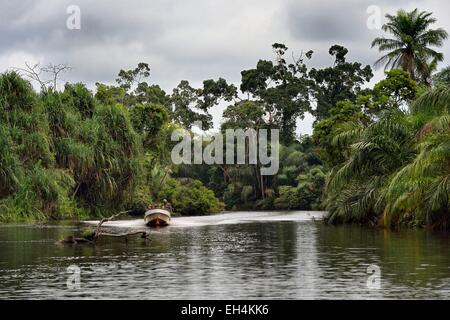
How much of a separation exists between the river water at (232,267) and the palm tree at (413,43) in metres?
29.1

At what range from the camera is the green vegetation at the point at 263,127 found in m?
35.2

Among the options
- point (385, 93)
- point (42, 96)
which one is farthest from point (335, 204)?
point (42, 96)

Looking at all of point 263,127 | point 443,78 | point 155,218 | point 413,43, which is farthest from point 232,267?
point 263,127

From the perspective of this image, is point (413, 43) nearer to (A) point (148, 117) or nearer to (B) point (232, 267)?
(A) point (148, 117)

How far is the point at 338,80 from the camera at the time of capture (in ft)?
275

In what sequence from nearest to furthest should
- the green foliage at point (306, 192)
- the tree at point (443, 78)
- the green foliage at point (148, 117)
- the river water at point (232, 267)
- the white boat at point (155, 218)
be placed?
the river water at point (232, 267), the tree at point (443, 78), the white boat at point (155, 218), the green foliage at point (148, 117), the green foliage at point (306, 192)

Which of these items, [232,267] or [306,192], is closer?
[232,267]

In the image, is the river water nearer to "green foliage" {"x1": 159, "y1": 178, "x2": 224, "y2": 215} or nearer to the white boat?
the white boat

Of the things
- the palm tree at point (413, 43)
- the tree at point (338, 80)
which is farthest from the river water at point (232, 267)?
the tree at point (338, 80)

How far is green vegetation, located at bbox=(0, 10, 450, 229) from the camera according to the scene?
→ 35.2 metres

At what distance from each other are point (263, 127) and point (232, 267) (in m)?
62.7

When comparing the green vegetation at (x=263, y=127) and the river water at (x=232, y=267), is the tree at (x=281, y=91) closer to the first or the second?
the green vegetation at (x=263, y=127)

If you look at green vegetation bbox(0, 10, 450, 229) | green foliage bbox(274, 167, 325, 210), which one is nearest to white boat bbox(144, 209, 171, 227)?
green vegetation bbox(0, 10, 450, 229)

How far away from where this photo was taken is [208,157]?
8594 cm
